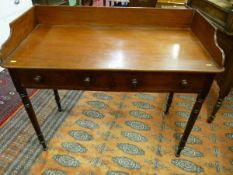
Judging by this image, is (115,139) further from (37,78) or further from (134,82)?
(37,78)

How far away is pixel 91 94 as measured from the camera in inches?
83.9

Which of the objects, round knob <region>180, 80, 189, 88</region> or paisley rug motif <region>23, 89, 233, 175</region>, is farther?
paisley rug motif <region>23, 89, 233, 175</region>

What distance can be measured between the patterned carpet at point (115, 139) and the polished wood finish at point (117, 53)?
41cm

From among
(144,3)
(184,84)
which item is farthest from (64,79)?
(144,3)

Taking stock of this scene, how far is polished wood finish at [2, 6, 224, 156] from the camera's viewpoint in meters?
0.99

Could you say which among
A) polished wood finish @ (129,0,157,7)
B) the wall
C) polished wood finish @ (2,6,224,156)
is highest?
polished wood finish @ (2,6,224,156)

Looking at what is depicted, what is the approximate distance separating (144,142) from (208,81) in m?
0.81

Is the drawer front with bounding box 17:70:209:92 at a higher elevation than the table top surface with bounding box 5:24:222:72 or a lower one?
lower

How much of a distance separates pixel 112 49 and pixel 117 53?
54mm

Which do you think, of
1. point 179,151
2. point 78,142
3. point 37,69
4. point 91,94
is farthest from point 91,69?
point 91,94

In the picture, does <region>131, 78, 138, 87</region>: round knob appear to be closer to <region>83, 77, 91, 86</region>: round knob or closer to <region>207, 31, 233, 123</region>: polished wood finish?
<region>83, 77, 91, 86</region>: round knob

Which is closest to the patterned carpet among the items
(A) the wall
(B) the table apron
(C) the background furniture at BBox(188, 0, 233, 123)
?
(C) the background furniture at BBox(188, 0, 233, 123)

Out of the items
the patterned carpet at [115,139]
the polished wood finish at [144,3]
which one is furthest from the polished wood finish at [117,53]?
the polished wood finish at [144,3]

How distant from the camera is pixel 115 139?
1661 mm
